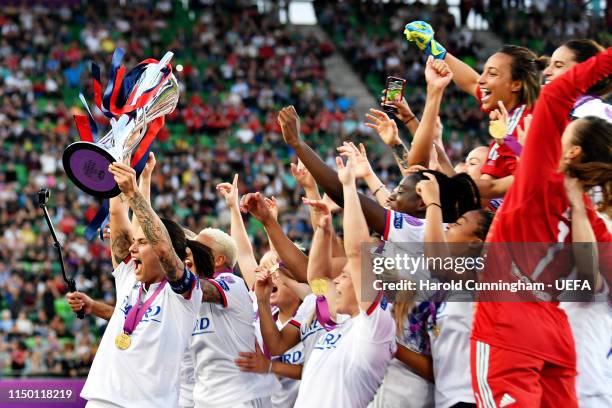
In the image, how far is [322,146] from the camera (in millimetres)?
20938

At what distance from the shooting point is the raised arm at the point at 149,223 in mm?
5270

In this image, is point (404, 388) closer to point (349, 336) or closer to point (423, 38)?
point (349, 336)

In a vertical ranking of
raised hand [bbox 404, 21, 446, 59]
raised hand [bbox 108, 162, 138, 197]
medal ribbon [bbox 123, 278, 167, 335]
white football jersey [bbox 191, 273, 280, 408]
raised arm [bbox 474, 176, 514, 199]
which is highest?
raised hand [bbox 404, 21, 446, 59]

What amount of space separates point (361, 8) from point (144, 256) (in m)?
21.6

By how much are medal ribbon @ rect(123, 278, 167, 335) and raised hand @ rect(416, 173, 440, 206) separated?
1717 mm

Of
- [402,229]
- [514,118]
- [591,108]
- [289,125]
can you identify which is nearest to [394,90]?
[514,118]

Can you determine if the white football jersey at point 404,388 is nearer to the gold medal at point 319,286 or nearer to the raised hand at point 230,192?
the gold medal at point 319,286

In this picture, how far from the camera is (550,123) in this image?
13.0 feet

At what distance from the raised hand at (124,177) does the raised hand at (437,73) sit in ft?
5.77

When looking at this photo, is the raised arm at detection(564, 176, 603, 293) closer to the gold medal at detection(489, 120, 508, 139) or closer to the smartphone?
the gold medal at detection(489, 120, 508, 139)

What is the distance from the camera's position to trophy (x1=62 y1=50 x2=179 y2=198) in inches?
215

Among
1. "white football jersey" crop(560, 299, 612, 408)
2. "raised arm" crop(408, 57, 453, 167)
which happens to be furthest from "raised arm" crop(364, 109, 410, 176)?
"white football jersey" crop(560, 299, 612, 408)

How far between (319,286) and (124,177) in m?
1.21

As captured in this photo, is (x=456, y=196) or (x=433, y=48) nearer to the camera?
(x=456, y=196)
